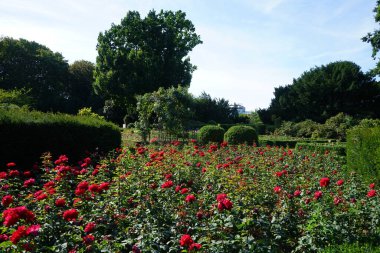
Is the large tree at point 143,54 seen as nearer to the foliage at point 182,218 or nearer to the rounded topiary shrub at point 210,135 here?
the rounded topiary shrub at point 210,135

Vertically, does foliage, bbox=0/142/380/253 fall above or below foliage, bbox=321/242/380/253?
above

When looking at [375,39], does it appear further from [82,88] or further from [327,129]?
[82,88]

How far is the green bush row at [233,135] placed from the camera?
53.8 feet

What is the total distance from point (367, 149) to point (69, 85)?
121 feet

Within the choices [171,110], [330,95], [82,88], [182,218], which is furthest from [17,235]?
[82,88]

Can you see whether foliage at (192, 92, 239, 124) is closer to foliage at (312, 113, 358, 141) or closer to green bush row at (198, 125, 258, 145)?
foliage at (312, 113, 358, 141)

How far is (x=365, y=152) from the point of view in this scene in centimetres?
785

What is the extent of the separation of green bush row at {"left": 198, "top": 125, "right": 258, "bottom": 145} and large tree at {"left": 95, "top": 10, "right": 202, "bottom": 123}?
13000 millimetres

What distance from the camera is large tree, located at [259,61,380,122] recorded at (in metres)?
32.3

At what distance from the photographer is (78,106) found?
38750 mm

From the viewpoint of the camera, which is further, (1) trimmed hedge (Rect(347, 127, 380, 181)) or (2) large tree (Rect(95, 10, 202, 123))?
(2) large tree (Rect(95, 10, 202, 123))

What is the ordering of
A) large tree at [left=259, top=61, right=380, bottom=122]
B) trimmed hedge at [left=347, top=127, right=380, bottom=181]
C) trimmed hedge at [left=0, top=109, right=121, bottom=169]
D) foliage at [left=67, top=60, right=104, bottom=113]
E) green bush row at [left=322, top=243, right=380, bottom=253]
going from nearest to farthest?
green bush row at [left=322, top=243, right=380, bottom=253]
trimmed hedge at [left=347, top=127, right=380, bottom=181]
trimmed hedge at [left=0, top=109, right=121, bottom=169]
large tree at [left=259, top=61, right=380, bottom=122]
foliage at [left=67, top=60, right=104, bottom=113]

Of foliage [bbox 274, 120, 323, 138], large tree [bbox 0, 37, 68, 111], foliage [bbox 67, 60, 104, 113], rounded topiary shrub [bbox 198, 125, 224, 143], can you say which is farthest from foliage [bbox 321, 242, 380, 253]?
foliage [bbox 67, 60, 104, 113]

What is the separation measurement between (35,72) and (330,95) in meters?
30.9
